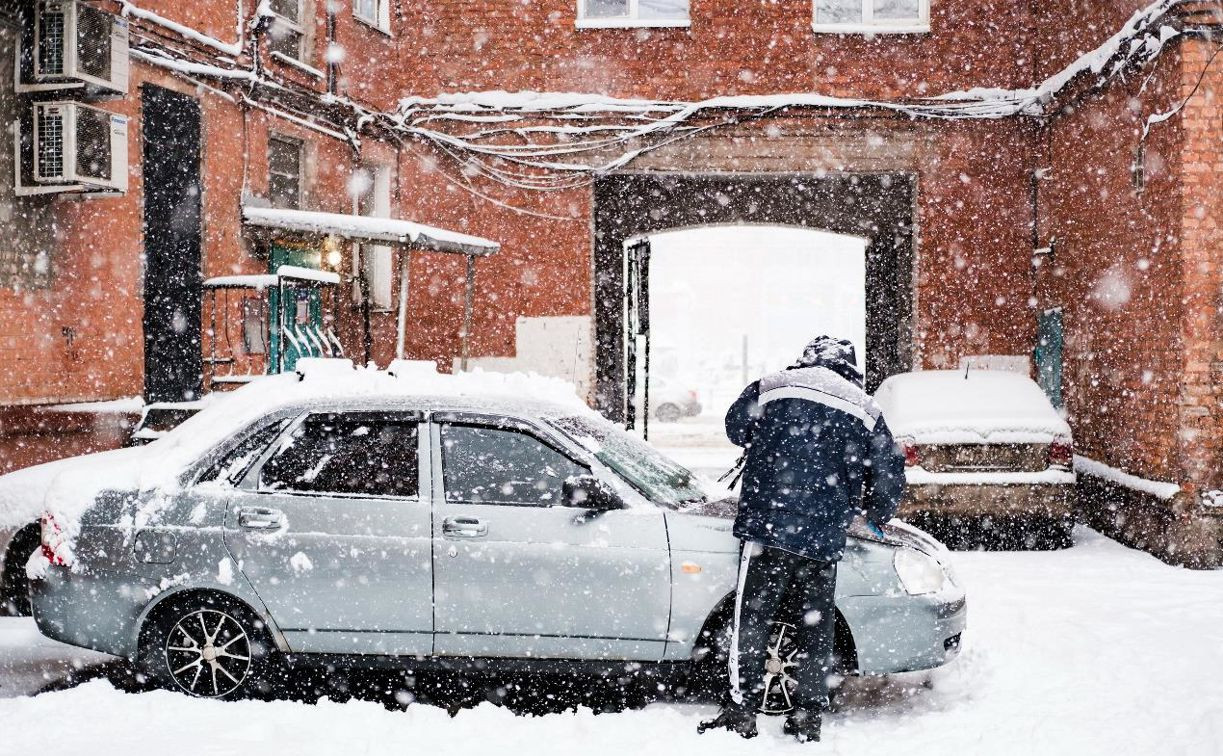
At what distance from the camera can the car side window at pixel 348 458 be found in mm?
5387

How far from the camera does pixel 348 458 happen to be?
17.9ft

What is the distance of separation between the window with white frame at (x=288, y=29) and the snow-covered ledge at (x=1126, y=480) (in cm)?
984

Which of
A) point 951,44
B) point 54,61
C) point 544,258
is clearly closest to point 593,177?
point 544,258

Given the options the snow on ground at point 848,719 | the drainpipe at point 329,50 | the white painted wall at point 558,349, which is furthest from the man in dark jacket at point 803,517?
the drainpipe at point 329,50

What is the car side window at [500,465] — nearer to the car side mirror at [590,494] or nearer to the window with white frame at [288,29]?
the car side mirror at [590,494]

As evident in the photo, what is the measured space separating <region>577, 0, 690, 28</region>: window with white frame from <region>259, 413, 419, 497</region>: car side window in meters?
10.1

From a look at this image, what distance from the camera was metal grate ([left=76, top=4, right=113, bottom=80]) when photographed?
910 centimetres

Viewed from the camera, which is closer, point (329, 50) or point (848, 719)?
point (848, 719)

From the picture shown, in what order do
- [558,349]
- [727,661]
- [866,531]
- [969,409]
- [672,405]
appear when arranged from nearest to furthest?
[727,661]
[866,531]
[969,409]
[558,349]
[672,405]

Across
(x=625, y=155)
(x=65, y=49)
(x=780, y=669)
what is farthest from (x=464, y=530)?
(x=625, y=155)

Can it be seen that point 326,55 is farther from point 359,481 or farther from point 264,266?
point 359,481

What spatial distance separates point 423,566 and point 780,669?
172cm

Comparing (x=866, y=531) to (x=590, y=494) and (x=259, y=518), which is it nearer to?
(x=590, y=494)

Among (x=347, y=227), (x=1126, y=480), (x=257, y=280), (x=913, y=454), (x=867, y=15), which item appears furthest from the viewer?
(x=867, y=15)
